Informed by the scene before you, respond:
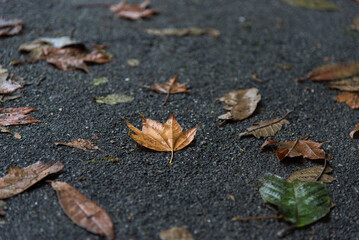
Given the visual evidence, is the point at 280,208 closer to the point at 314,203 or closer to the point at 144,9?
the point at 314,203

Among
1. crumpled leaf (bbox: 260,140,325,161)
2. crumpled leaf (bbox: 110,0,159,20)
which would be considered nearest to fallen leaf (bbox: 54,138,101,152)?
crumpled leaf (bbox: 260,140,325,161)

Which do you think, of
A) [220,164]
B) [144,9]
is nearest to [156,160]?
[220,164]

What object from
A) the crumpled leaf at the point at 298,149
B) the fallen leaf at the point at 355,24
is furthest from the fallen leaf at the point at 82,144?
the fallen leaf at the point at 355,24

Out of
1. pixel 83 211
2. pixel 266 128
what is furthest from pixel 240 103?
pixel 83 211

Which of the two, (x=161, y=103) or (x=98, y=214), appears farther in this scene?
(x=161, y=103)

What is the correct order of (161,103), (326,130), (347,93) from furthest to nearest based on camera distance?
(347,93), (161,103), (326,130)

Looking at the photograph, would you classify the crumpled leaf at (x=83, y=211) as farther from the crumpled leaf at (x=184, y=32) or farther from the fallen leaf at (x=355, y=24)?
the fallen leaf at (x=355, y=24)

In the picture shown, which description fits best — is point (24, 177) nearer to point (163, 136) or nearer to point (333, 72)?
point (163, 136)

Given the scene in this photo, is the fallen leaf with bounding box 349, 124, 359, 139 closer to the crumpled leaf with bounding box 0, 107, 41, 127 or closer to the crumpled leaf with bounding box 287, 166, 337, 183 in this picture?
the crumpled leaf with bounding box 287, 166, 337, 183
